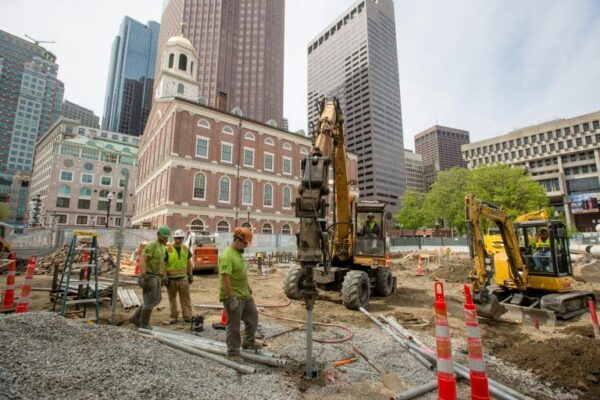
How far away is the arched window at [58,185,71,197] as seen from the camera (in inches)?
2270

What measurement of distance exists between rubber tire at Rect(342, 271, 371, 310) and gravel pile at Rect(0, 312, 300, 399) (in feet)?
14.3

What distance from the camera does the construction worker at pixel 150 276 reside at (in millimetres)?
5817

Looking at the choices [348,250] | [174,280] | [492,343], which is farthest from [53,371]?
[348,250]

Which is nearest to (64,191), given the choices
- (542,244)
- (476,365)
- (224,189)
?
(224,189)

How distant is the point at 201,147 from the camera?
1251 inches

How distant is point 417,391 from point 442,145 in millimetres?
195854

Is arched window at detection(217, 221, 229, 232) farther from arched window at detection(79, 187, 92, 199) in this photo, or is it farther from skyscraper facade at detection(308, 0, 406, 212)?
skyscraper facade at detection(308, 0, 406, 212)

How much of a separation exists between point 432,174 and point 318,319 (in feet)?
535

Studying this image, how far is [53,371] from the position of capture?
320 cm

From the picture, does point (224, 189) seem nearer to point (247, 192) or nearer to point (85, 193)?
point (247, 192)

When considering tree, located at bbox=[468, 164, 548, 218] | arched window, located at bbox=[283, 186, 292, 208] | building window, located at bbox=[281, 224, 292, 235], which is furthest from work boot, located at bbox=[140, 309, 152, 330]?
tree, located at bbox=[468, 164, 548, 218]

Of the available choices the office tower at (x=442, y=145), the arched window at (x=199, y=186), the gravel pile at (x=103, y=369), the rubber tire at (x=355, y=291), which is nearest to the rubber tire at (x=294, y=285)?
the rubber tire at (x=355, y=291)

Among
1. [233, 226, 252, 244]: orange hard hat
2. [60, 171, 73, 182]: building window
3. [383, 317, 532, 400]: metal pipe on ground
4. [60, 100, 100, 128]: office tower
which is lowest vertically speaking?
[383, 317, 532, 400]: metal pipe on ground

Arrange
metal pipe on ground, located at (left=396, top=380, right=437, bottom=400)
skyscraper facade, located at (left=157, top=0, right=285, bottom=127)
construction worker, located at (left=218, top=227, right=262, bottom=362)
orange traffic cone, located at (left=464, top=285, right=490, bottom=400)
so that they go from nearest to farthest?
orange traffic cone, located at (left=464, top=285, right=490, bottom=400)
metal pipe on ground, located at (left=396, top=380, right=437, bottom=400)
construction worker, located at (left=218, top=227, right=262, bottom=362)
skyscraper facade, located at (left=157, top=0, right=285, bottom=127)
